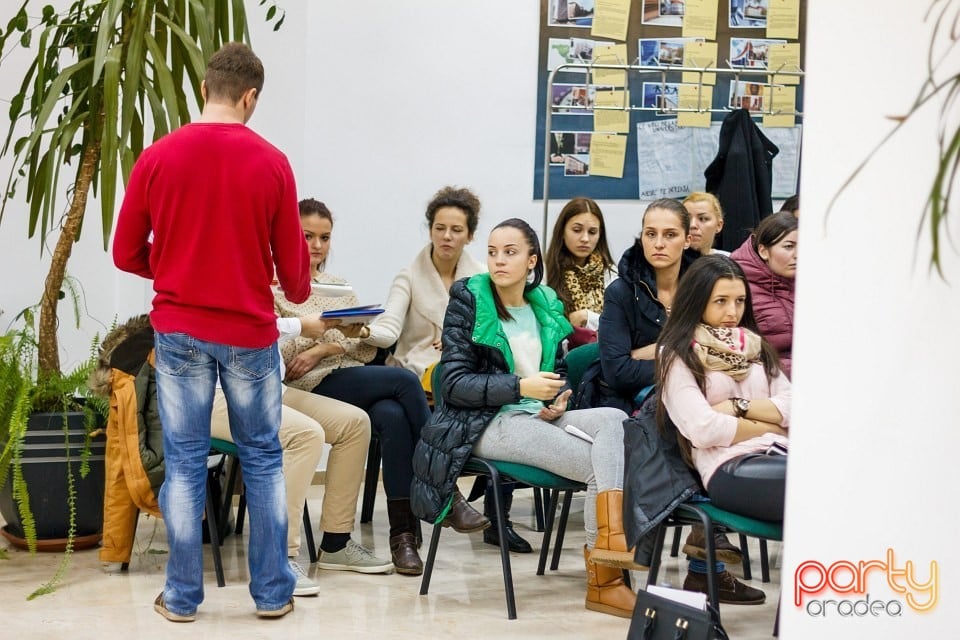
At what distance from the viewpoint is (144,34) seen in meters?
3.40

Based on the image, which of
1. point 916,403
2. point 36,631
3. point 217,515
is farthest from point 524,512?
point 916,403

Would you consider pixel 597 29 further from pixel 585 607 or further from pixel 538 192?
pixel 585 607

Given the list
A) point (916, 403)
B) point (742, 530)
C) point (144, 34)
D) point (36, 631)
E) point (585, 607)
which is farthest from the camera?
point (144, 34)

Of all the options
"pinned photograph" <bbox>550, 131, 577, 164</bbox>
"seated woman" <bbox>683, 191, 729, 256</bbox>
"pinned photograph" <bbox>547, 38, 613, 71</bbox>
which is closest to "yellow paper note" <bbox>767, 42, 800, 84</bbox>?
"pinned photograph" <bbox>547, 38, 613, 71</bbox>

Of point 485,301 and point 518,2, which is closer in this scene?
point 485,301

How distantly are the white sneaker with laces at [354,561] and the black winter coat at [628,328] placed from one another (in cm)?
82

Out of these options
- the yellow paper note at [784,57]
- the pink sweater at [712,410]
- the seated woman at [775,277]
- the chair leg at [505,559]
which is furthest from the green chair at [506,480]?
the yellow paper note at [784,57]

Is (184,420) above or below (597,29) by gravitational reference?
below

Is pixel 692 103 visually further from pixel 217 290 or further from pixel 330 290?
pixel 217 290

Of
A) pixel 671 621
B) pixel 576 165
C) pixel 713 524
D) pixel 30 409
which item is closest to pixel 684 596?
pixel 671 621

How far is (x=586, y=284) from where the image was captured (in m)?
4.23

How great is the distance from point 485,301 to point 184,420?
0.88 m

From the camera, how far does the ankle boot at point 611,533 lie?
296cm

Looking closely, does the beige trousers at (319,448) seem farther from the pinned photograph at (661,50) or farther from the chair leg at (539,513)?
the pinned photograph at (661,50)
